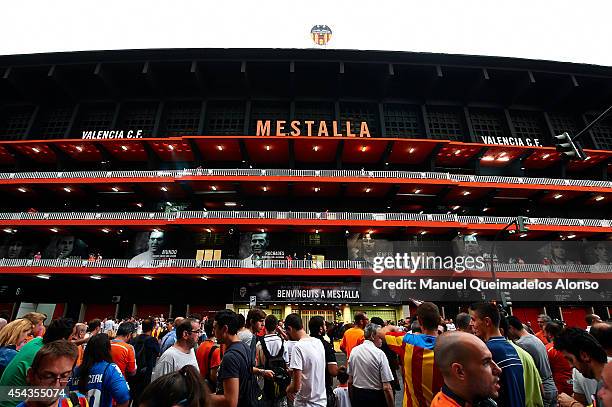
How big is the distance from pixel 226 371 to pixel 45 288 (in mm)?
31466

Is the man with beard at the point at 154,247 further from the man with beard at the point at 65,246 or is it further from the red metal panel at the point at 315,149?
the red metal panel at the point at 315,149

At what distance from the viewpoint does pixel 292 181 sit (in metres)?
25.2

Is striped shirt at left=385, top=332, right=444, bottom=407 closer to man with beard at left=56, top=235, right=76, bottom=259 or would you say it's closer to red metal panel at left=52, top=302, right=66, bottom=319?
man with beard at left=56, top=235, right=76, bottom=259

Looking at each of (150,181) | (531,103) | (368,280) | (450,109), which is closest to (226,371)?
(368,280)

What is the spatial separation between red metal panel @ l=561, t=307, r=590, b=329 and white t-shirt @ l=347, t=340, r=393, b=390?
30434 mm

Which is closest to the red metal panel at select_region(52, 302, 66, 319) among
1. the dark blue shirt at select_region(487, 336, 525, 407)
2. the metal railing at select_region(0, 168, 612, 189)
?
the metal railing at select_region(0, 168, 612, 189)

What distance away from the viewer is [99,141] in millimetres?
26438

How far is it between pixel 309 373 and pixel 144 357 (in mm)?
4345

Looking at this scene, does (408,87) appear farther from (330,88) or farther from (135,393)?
(135,393)

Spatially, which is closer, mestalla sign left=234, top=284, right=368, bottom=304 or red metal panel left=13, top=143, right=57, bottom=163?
mestalla sign left=234, top=284, right=368, bottom=304

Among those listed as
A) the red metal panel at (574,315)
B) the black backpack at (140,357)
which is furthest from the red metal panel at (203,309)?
the red metal panel at (574,315)

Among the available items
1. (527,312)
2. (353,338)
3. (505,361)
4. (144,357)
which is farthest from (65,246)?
(527,312)

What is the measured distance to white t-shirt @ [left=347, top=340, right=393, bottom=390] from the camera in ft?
15.0

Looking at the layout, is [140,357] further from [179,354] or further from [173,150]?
[173,150]
